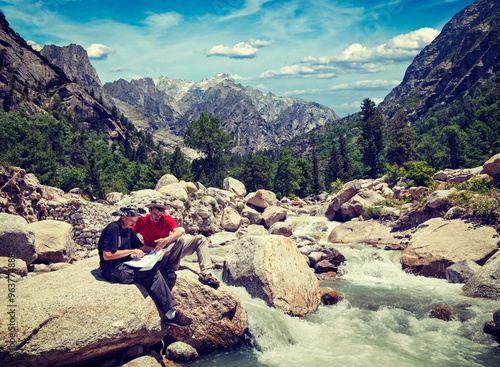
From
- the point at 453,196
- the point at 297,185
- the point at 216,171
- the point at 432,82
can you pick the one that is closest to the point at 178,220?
the point at 453,196

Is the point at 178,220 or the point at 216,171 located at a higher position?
the point at 216,171

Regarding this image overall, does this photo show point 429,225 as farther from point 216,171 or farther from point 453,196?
point 216,171

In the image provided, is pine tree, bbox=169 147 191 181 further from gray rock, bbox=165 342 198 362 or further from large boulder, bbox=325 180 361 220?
gray rock, bbox=165 342 198 362

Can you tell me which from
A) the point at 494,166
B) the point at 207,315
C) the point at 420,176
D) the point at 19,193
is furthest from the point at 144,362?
the point at 420,176

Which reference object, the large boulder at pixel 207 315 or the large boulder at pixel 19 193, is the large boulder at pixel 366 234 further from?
the large boulder at pixel 19 193

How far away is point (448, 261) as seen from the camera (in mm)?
14594

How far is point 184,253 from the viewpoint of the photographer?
8.09 meters

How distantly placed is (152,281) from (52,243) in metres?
8.62

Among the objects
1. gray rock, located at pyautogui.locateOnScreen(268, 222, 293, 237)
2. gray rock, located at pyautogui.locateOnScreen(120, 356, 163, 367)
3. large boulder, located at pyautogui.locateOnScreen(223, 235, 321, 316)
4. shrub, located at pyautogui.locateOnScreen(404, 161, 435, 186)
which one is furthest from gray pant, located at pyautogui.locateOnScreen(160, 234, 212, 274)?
shrub, located at pyautogui.locateOnScreen(404, 161, 435, 186)

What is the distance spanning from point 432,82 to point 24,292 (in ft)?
730

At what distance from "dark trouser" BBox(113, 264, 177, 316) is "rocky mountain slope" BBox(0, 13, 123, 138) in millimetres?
102908

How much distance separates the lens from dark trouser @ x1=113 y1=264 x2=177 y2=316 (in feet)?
23.3

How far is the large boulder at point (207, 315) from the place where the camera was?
7.93 m

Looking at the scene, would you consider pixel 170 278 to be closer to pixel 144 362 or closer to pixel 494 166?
pixel 144 362
